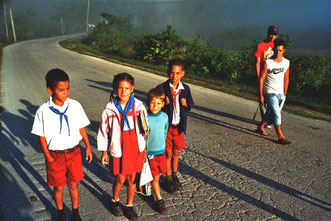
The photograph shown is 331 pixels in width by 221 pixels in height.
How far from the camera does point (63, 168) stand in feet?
8.52

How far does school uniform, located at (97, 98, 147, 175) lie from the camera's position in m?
2.65

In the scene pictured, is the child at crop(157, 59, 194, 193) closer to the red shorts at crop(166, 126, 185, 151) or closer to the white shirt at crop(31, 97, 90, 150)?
the red shorts at crop(166, 126, 185, 151)

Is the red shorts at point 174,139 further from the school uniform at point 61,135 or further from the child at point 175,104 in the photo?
the school uniform at point 61,135

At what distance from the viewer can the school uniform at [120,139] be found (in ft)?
8.70

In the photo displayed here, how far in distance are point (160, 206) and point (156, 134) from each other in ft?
2.88

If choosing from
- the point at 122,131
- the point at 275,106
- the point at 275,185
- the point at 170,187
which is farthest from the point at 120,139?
the point at 275,106

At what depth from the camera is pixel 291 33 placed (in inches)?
2267

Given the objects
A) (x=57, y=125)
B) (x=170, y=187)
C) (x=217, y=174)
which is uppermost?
(x=57, y=125)

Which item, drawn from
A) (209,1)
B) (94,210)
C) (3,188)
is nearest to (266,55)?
(94,210)

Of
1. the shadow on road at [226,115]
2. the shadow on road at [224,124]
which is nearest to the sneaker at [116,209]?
the shadow on road at [224,124]

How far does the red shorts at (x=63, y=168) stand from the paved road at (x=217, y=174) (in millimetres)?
603

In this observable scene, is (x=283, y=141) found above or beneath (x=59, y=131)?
beneath

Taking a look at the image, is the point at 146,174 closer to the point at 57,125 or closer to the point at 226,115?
the point at 57,125

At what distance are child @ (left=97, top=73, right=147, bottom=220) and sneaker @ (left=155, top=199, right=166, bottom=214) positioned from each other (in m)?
0.59
